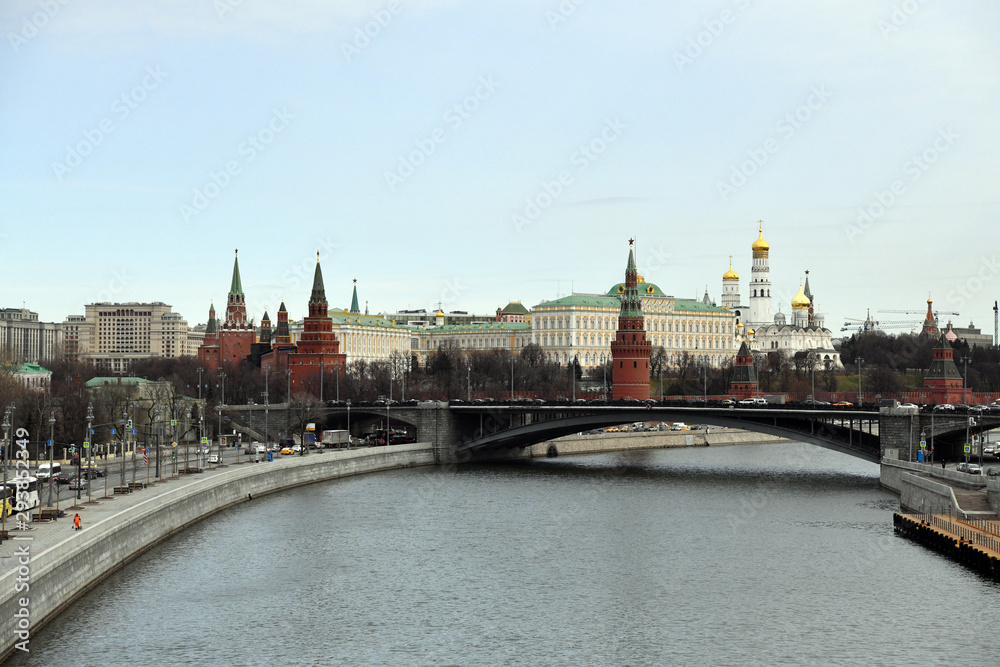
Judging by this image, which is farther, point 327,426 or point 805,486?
point 327,426

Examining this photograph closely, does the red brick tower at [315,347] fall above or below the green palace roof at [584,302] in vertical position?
below

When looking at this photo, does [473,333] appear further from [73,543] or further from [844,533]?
[73,543]

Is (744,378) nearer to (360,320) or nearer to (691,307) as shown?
(691,307)

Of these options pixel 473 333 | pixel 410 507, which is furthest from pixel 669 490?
pixel 473 333

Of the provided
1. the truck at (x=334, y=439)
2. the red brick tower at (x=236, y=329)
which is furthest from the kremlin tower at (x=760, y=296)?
the truck at (x=334, y=439)

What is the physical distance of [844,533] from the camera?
40094mm

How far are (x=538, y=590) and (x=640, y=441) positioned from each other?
5335 cm

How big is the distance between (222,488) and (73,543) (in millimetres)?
16990

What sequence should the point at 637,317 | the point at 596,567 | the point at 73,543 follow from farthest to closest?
the point at 637,317
the point at 596,567
the point at 73,543

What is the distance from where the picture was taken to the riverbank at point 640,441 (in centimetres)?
7625

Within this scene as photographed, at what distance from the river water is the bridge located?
20.1 feet

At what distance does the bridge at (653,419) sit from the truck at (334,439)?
132 cm

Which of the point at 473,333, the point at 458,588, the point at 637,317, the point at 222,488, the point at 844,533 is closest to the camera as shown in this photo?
the point at 458,588

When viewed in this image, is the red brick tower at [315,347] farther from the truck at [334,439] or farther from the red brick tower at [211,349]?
the truck at [334,439]
